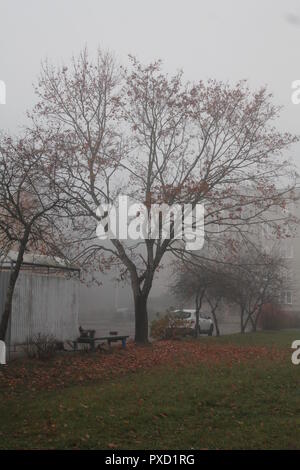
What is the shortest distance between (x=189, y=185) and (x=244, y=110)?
3733 mm

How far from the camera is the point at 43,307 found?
18125 mm

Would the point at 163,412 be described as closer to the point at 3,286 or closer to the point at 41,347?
the point at 41,347

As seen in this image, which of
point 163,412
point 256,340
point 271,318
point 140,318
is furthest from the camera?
point 271,318

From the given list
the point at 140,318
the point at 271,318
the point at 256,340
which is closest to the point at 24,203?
the point at 140,318

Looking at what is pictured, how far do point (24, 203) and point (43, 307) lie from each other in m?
3.17

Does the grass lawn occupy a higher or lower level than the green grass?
higher

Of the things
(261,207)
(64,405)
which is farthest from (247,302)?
(64,405)

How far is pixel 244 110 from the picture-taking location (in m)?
22.2

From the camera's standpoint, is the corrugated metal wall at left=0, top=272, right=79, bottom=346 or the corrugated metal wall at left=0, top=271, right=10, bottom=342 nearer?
the corrugated metal wall at left=0, top=271, right=10, bottom=342

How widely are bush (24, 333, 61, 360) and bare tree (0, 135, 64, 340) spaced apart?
55.4 inches

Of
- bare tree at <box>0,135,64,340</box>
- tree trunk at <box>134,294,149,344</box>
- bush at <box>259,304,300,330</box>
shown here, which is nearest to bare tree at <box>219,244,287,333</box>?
bush at <box>259,304,300,330</box>

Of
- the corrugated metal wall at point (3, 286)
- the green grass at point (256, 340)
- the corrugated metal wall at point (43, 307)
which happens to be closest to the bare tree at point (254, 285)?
the green grass at point (256, 340)

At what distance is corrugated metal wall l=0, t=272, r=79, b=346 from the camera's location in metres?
16.7

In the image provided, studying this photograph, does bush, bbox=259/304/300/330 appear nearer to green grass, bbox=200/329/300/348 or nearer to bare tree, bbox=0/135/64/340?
green grass, bbox=200/329/300/348
